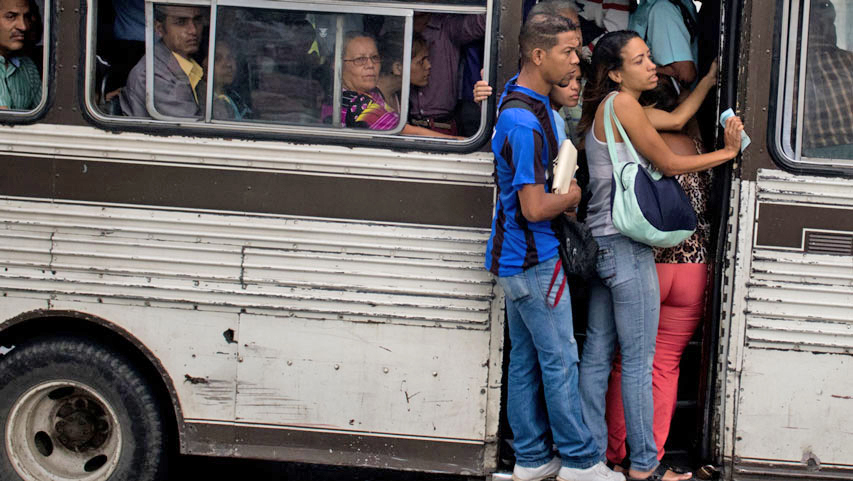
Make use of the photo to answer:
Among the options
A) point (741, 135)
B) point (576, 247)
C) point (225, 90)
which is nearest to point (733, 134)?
point (741, 135)

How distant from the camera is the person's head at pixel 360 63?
3955 mm

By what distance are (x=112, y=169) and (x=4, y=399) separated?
1.17 meters

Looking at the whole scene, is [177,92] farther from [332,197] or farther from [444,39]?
Result: [444,39]

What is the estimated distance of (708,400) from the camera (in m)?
4.06

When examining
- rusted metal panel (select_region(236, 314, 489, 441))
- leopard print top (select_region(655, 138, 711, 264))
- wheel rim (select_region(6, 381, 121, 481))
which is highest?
leopard print top (select_region(655, 138, 711, 264))

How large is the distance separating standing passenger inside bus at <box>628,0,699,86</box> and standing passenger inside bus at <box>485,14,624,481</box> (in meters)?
0.74

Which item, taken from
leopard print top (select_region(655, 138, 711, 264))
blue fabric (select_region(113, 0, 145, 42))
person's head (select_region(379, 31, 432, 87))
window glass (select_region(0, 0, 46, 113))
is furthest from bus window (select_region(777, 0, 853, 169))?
window glass (select_region(0, 0, 46, 113))

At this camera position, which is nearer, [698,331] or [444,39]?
[444,39]

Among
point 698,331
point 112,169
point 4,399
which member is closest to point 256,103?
point 112,169

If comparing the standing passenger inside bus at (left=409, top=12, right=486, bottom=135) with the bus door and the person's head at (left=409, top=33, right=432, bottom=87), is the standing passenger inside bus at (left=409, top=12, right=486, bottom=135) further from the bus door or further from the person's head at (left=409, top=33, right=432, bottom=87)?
the bus door

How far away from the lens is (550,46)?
3658 millimetres

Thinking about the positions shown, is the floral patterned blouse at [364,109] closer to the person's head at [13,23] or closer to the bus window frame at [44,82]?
the bus window frame at [44,82]

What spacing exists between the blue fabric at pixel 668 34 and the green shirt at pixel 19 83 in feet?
9.10

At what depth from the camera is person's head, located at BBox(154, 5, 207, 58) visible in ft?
13.0
